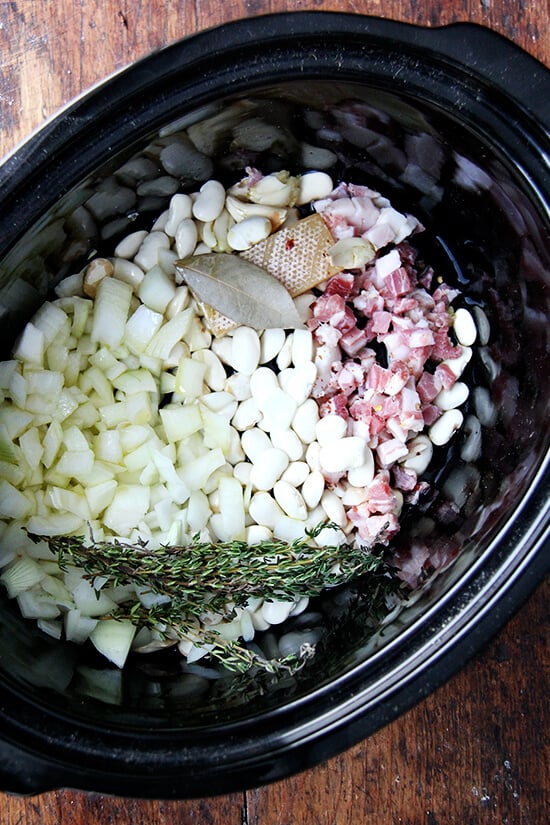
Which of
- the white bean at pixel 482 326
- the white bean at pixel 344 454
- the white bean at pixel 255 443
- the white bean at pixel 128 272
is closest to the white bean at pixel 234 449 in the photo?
the white bean at pixel 255 443

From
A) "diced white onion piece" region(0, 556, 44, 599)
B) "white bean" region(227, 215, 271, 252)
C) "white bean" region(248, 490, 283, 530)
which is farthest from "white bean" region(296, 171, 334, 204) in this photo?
"diced white onion piece" region(0, 556, 44, 599)

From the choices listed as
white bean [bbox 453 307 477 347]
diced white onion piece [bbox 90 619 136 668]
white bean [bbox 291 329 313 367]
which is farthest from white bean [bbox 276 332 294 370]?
diced white onion piece [bbox 90 619 136 668]

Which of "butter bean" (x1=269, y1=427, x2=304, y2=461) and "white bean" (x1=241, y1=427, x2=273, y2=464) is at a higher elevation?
"butter bean" (x1=269, y1=427, x2=304, y2=461)

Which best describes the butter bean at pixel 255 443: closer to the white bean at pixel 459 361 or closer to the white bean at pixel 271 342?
the white bean at pixel 271 342

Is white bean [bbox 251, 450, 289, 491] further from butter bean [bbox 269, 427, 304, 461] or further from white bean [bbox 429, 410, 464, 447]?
white bean [bbox 429, 410, 464, 447]

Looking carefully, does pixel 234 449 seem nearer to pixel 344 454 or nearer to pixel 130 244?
pixel 344 454

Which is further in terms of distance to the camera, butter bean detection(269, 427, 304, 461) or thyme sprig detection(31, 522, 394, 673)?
butter bean detection(269, 427, 304, 461)
